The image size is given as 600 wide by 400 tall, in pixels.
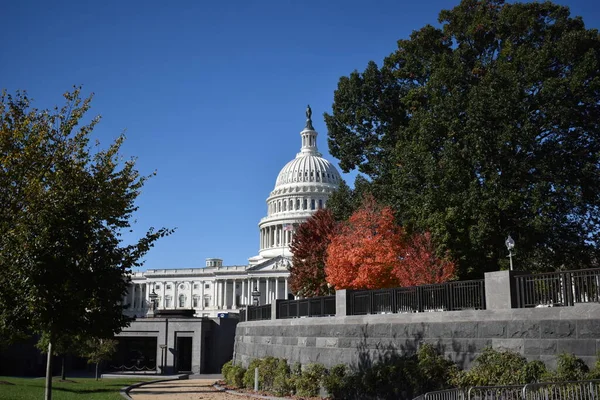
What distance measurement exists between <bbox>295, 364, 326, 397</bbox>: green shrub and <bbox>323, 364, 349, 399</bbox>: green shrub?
0.59m

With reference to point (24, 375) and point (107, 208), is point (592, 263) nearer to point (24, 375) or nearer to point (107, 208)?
point (107, 208)

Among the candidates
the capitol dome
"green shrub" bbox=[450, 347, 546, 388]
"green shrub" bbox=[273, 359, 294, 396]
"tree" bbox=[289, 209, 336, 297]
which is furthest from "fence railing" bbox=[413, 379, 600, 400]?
the capitol dome

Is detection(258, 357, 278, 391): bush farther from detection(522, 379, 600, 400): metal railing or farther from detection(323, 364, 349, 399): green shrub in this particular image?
detection(522, 379, 600, 400): metal railing

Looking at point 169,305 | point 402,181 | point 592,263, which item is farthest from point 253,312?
point 169,305

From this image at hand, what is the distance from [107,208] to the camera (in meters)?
20.1

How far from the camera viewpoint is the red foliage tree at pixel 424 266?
3184 cm

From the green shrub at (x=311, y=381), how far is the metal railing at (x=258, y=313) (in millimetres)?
10016

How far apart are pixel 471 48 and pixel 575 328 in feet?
76.6

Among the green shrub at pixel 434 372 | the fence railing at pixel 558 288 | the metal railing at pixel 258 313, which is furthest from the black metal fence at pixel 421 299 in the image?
the metal railing at pixel 258 313

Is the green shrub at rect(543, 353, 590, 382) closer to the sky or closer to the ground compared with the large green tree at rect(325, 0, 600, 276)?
closer to the ground

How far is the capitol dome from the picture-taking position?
474 ft

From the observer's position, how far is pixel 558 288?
18.6 metres

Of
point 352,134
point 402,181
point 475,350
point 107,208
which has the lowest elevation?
point 475,350

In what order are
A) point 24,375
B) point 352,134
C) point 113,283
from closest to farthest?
point 113,283
point 352,134
point 24,375
